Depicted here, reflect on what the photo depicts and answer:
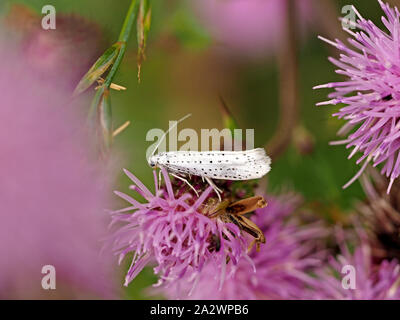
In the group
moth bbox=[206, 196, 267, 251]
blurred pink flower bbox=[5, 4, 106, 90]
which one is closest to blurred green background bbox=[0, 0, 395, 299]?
blurred pink flower bbox=[5, 4, 106, 90]

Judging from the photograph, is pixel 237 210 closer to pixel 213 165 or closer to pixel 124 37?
pixel 213 165

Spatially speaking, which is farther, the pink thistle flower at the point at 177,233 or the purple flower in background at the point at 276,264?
the purple flower in background at the point at 276,264

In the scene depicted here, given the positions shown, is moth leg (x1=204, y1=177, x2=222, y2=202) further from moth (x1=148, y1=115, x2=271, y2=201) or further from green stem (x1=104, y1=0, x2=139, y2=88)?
green stem (x1=104, y1=0, x2=139, y2=88)

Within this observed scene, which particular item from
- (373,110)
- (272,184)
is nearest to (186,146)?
(373,110)

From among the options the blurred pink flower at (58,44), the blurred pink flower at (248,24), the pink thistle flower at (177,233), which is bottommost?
the pink thistle flower at (177,233)

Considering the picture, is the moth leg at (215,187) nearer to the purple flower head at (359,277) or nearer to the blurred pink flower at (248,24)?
the purple flower head at (359,277)

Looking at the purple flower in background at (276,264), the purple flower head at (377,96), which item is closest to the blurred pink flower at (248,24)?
the purple flower in background at (276,264)

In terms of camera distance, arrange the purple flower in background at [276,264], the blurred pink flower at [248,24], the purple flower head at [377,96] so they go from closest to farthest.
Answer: the purple flower head at [377,96]
the purple flower in background at [276,264]
the blurred pink flower at [248,24]
